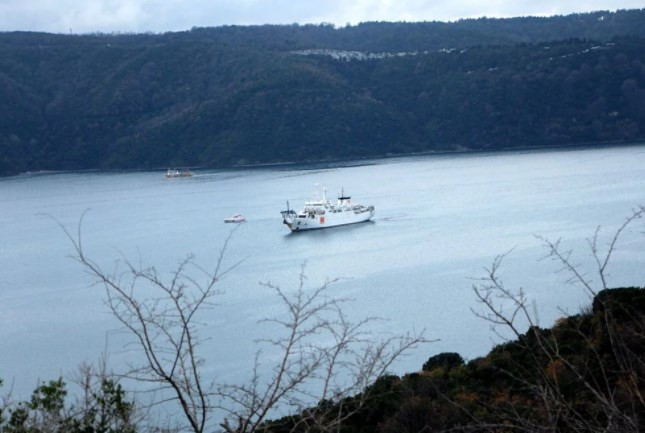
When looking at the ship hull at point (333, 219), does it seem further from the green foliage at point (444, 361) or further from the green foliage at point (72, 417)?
the green foliage at point (72, 417)

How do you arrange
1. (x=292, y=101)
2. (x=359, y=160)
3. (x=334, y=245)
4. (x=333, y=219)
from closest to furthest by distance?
1. (x=334, y=245)
2. (x=333, y=219)
3. (x=359, y=160)
4. (x=292, y=101)

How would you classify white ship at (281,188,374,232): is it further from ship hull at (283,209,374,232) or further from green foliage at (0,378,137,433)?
green foliage at (0,378,137,433)

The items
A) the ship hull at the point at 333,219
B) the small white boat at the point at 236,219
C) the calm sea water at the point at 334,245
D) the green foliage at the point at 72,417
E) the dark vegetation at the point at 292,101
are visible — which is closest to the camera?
the green foliage at the point at 72,417

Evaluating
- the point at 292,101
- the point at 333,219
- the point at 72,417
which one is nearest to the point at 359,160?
the point at 292,101

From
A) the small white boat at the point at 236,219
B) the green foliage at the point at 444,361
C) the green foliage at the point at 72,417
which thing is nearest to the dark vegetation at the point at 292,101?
the small white boat at the point at 236,219

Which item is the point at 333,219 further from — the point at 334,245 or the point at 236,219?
the point at 334,245

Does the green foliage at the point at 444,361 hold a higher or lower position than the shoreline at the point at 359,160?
higher
